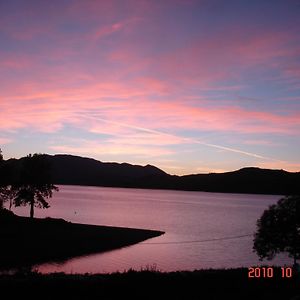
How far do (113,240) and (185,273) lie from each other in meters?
59.1

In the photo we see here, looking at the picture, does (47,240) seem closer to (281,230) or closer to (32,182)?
(32,182)

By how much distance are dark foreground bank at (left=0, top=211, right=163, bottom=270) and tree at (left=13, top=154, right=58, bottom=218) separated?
6.13m

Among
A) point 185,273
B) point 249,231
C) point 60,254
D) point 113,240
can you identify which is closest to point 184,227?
point 249,231

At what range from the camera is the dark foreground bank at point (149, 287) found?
21.7 metres

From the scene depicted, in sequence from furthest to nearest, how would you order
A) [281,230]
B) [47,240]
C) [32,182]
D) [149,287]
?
[32,182] < [47,240] < [281,230] < [149,287]

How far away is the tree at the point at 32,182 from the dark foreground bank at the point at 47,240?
6127 millimetres

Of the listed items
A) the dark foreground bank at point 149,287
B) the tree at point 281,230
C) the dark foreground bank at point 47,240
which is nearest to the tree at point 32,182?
the dark foreground bank at point 47,240

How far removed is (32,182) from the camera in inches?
3386

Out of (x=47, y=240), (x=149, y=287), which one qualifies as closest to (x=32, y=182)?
(x=47, y=240)

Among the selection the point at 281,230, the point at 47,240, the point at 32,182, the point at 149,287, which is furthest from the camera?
the point at 32,182

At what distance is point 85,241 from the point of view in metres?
77.9

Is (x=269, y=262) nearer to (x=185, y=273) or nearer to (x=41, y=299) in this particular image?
(x=185, y=273)

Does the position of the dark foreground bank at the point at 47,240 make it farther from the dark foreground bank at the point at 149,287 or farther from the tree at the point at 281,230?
the dark foreground bank at the point at 149,287

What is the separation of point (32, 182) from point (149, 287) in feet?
220
